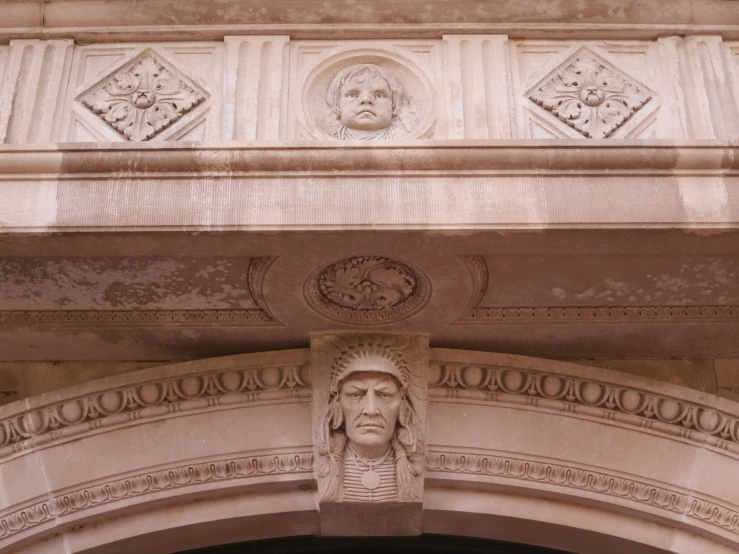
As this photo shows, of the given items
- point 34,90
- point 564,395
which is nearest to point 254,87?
point 34,90

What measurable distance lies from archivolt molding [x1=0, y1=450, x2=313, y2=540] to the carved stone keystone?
4.9 inches

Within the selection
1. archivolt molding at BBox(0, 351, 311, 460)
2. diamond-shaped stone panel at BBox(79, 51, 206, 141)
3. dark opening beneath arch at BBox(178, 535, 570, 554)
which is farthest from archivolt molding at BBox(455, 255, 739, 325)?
diamond-shaped stone panel at BBox(79, 51, 206, 141)

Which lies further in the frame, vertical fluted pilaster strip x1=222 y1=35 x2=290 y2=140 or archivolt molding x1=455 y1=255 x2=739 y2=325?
archivolt molding x1=455 y1=255 x2=739 y2=325

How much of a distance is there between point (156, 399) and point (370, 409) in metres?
0.82

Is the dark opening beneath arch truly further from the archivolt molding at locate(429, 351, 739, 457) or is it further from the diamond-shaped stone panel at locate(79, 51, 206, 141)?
the diamond-shaped stone panel at locate(79, 51, 206, 141)

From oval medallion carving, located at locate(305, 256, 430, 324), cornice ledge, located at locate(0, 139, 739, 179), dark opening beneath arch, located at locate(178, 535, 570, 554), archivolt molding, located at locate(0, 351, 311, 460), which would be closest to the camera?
cornice ledge, located at locate(0, 139, 739, 179)

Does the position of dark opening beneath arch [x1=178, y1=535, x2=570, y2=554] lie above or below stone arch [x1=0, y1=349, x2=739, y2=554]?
below

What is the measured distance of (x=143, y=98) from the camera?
3.59 meters

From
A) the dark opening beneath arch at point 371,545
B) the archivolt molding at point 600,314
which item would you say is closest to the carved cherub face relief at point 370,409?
the archivolt molding at point 600,314

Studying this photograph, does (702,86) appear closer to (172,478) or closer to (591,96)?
(591,96)

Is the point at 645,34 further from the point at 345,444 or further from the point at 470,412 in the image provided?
the point at 345,444

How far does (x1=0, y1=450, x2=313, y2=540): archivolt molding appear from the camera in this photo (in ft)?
11.6

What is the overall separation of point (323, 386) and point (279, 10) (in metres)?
1.40

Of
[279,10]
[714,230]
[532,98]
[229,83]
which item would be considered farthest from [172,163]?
[714,230]
